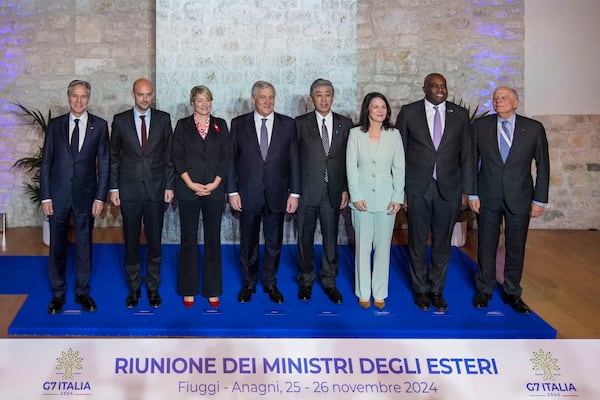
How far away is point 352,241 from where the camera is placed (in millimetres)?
6273

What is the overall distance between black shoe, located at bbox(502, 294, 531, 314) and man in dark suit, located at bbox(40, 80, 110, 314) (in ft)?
10.2

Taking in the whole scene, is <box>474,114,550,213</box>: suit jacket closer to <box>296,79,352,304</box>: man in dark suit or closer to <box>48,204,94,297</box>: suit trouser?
<box>296,79,352,304</box>: man in dark suit

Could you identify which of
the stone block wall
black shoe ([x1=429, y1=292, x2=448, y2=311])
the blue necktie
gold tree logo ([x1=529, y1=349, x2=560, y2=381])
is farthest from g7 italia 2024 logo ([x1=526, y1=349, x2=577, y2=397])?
the stone block wall

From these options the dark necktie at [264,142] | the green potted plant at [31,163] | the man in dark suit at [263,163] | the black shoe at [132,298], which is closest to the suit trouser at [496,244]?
the man in dark suit at [263,163]

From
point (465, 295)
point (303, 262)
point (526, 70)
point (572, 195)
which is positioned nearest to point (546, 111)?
point (526, 70)

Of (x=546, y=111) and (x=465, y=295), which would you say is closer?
(x=465, y=295)

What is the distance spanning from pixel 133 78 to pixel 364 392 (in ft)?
18.4

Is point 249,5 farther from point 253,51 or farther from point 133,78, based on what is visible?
point 133,78

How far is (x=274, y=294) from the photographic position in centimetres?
445

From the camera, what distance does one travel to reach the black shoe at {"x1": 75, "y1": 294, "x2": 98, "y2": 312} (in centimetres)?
422

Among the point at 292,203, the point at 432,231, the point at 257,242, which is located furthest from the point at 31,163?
the point at 432,231

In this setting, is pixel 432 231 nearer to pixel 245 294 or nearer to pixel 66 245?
pixel 245 294

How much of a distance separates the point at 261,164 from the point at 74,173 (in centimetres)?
133

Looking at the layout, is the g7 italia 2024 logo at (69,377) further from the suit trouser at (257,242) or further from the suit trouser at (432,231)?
the suit trouser at (432,231)
